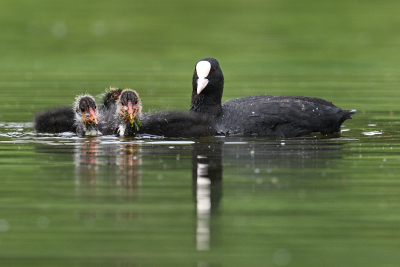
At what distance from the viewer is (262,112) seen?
11234 millimetres

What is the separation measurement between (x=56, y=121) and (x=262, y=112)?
3.13 meters

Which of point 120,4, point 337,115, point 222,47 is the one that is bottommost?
point 337,115

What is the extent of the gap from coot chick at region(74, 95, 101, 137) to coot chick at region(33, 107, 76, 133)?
0.34 meters

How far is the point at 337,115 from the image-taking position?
11.6 metres

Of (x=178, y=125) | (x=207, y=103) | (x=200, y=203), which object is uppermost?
(x=207, y=103)

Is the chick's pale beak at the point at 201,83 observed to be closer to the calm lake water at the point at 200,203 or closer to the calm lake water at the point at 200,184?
the calm lake water at the point at 200,184

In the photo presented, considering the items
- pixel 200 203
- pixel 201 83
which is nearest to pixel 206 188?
pixel 200 203

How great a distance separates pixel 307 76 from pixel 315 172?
1155cm

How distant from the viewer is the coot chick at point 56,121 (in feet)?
38.7

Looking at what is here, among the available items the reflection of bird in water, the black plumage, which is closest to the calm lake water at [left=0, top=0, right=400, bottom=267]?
the reflection of bird in water

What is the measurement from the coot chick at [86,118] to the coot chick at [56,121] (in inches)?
13.4

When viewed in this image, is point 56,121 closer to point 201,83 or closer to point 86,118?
point 86,118

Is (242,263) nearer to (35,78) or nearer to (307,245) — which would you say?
(307,245)

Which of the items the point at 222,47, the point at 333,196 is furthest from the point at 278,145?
the point at 222,47
